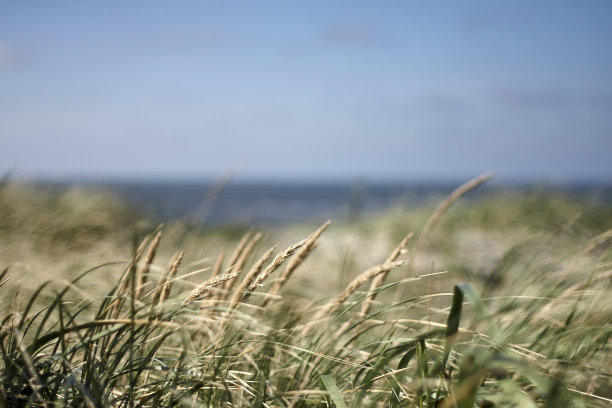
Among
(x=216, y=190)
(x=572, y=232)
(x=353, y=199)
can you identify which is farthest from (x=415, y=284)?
(x=216, y=190)

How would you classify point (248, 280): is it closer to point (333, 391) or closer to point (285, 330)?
point (285, 330)

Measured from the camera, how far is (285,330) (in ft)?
3.98

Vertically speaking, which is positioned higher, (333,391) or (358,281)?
(358,281)

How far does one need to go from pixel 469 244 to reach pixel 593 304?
432 centimetres

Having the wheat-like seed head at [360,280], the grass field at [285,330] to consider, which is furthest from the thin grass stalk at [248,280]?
the wheat-like seed head at [360,280]

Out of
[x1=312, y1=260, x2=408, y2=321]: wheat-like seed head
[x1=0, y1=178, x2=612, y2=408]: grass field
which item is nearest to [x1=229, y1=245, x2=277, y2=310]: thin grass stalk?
[x1=0, y1=178, x2=612, y2=408]: grass field

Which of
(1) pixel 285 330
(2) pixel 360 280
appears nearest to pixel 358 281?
(2) pixel 360 280

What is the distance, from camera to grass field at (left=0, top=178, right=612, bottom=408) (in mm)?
970

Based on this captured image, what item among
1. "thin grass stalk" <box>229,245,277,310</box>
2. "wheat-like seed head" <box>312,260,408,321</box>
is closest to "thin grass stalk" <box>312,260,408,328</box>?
"wheat-like seed head" <box>312,260,408,321</box>

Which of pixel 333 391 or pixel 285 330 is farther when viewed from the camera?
pixel 285 330

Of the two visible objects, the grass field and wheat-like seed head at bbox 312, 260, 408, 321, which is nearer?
the grass field

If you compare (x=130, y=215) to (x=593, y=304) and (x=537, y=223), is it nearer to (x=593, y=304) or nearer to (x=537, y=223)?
(x=537, y=223)

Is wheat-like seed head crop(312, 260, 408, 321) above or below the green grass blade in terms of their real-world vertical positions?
above

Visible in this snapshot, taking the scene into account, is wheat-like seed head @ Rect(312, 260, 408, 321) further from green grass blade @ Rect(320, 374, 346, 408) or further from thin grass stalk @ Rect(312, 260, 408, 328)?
green grass blade @ Rect(320, 374, 346, 408)
